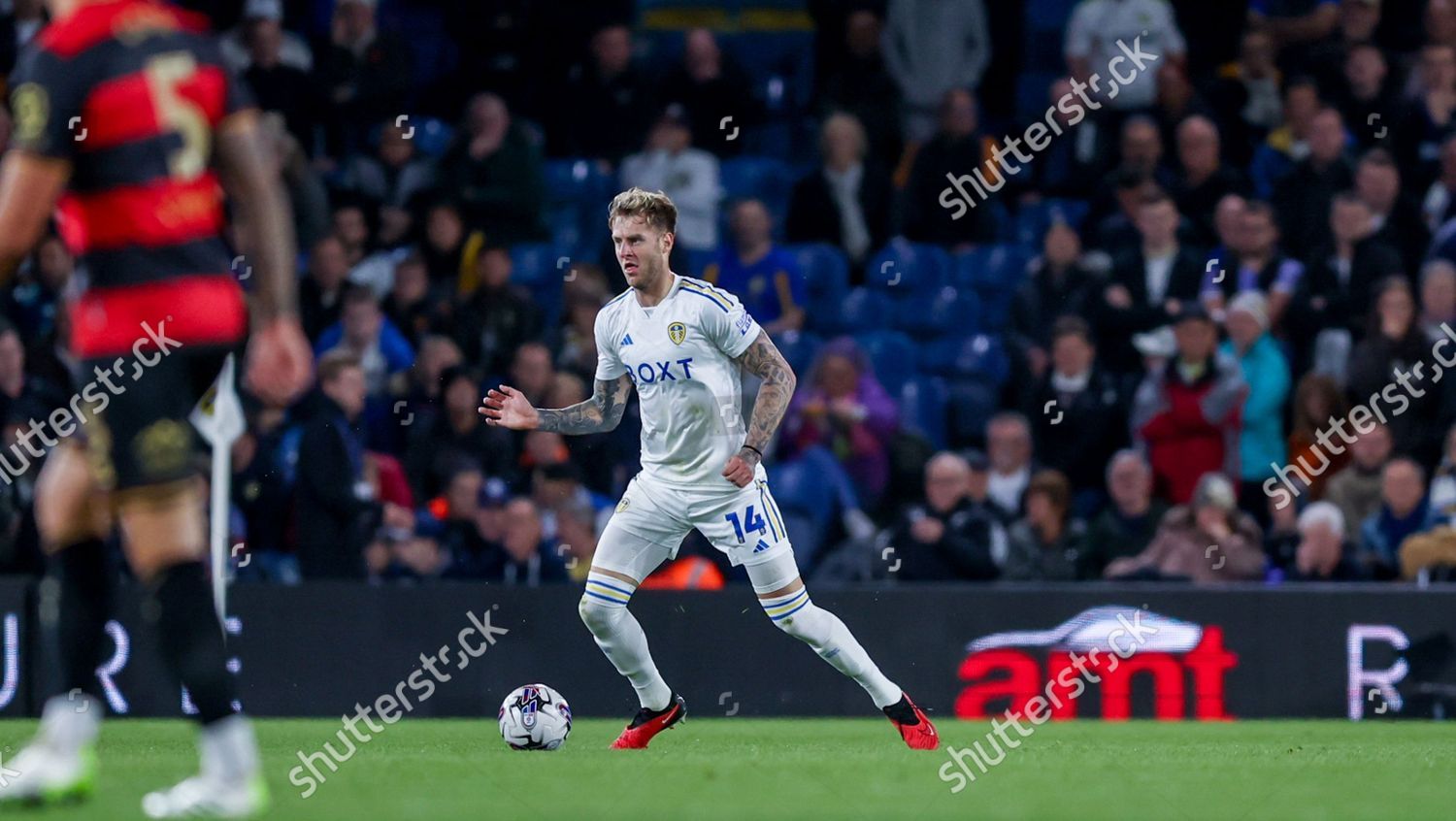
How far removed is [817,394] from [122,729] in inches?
208

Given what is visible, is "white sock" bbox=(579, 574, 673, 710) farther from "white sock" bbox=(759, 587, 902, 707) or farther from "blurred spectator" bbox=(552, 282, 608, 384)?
"blurred spectator" bbox=(552, 282, 608, 384)

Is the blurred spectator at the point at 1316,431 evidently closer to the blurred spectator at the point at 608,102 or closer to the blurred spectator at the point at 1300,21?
the blurred spectator at the point at 1300,21

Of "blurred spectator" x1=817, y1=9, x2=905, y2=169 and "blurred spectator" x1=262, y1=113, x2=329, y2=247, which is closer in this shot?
"blurred spectator" x1=262, y1=113, x2=329, y2=247

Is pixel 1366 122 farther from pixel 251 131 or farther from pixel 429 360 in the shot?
pixel 251 131

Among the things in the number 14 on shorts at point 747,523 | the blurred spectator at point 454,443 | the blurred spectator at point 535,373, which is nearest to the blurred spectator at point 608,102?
the blurred spectator at point 535,373

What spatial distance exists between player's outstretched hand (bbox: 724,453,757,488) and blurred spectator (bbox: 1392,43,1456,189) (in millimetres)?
8588

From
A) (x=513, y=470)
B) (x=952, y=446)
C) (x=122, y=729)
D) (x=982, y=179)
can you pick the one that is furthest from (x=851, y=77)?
(x=122, y=729)

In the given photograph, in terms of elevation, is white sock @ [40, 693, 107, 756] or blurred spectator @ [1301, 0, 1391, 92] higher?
blurred spectator @ [1301, 0, 1391, 92]

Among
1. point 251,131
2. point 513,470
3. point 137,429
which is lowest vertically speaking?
point 513,470

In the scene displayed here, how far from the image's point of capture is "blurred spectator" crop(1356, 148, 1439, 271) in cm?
1483

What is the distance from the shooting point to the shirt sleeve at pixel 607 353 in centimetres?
915

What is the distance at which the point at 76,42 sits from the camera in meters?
5.44
